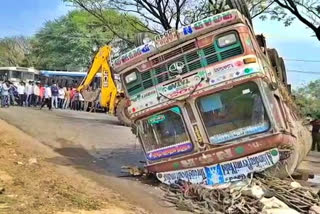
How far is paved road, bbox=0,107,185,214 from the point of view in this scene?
1032cm

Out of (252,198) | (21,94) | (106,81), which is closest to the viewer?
(252,198)

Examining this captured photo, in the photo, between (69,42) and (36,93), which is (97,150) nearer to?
(36,93)

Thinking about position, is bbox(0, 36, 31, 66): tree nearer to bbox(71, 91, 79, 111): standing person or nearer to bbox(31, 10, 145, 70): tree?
bbox(31, 10, 145, 70): tree

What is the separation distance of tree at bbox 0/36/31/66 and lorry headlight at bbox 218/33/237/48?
50340mm

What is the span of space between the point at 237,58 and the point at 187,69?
107cm

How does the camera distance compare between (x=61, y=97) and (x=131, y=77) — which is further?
(x=61, y=97)

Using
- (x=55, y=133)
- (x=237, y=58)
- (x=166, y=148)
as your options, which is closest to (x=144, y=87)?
(x=166, y=148)

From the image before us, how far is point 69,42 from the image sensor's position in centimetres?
5316

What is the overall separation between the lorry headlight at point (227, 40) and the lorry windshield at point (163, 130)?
1.55 m

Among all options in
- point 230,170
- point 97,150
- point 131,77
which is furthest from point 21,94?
point 230,170

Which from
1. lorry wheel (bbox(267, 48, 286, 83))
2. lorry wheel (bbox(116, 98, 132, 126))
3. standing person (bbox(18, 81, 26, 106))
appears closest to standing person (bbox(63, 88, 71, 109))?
standing person (bbox(18, 81, 26, 106))

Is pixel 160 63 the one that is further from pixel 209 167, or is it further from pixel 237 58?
pixel 209 167

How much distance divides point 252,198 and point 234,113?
69.0 inches

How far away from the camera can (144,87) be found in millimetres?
10969
